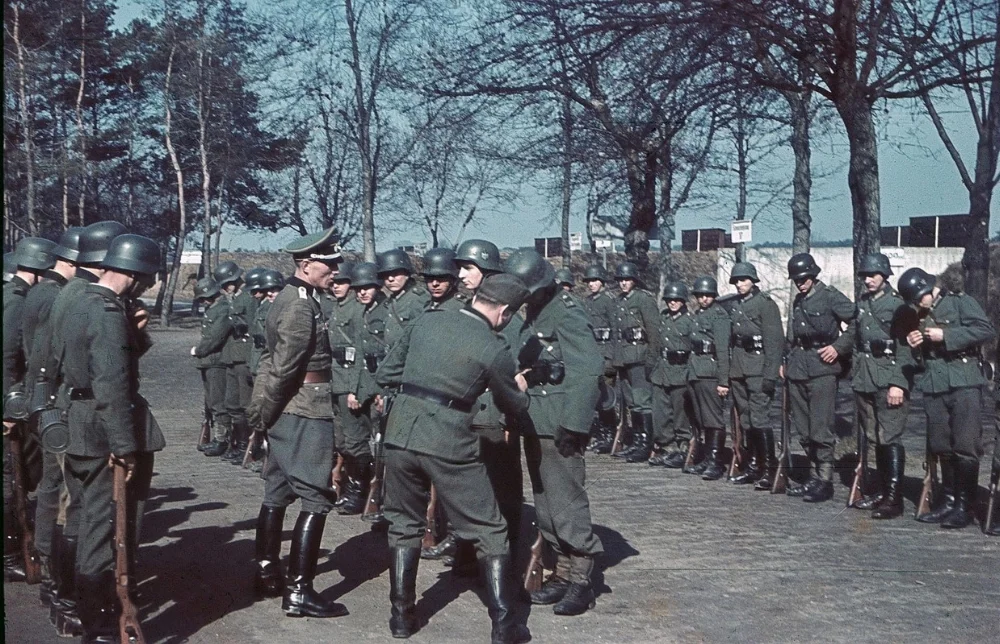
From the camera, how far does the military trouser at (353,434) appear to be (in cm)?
1109

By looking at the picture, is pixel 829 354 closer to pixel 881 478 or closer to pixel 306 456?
pixel 881 478

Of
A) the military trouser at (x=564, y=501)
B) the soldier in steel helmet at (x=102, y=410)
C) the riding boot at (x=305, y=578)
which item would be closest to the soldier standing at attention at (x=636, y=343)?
the military trouser at (x=564, y=501)

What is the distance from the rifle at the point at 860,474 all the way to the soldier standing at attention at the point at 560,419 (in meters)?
4.35

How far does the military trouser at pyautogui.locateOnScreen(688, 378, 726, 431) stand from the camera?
13.3 meters

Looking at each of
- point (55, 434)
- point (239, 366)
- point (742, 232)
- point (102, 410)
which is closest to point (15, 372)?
point (55, 434)

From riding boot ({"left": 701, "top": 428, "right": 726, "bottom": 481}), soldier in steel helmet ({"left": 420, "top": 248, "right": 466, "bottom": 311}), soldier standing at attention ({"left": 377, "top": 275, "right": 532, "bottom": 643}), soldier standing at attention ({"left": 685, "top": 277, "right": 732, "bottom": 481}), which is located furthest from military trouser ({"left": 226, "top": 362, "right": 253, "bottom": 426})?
soldier standing at attention ({"left": 377, "top": 275, "right": 532, "bottom": 643})

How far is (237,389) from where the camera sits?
14625mm

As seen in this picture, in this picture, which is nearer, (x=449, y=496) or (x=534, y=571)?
(x=449, y=496)

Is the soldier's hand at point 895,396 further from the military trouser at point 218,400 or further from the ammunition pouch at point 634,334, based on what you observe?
the military trouser at point 218,400

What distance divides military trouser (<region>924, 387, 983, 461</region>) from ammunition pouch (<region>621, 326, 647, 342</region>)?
4818 mm

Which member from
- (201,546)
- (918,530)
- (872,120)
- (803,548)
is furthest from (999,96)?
(201,546)

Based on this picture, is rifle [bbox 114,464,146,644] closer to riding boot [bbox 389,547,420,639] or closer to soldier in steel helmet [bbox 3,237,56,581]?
riding boot [bbox 389,547,420,639]

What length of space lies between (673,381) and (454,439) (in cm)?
765

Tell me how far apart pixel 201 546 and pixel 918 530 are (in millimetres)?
5838
